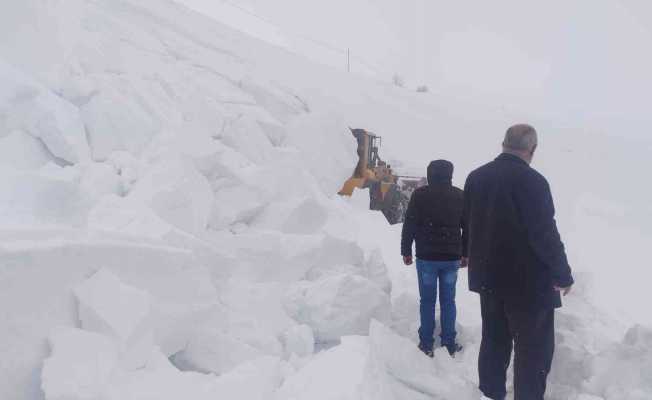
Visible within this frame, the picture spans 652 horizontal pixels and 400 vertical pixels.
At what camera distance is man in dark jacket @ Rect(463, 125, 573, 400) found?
2.36 metres

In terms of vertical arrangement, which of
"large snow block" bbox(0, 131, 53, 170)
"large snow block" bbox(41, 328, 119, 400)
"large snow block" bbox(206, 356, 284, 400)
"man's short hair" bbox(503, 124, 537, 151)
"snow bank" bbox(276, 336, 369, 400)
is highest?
"man's short hair" bbox(503, 124, 537, 151)

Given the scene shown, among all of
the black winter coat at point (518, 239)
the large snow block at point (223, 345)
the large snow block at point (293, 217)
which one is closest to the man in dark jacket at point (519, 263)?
the black winter coat at point (518, 239)

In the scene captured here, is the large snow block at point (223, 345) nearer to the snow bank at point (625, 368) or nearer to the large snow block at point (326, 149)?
the snow bank at point (625, 368)

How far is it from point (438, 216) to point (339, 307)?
0.86 metres

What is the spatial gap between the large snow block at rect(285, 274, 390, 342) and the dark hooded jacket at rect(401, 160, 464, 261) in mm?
428

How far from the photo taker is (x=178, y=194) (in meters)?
4.06

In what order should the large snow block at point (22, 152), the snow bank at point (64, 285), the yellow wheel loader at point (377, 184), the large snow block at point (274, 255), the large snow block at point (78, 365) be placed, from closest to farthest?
the large snow block at point (78, 365) < the snow bank at point (64, 285) < the large snow block at point (274, 255) < the large snow block at point (22, 152) < the yellow wheel loader at point (377, 184)

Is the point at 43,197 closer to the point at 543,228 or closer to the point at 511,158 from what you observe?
the point at 511,158

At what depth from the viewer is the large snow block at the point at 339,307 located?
10.5ft

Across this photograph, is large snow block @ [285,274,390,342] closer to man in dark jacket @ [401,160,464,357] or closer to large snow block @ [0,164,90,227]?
man in dark jacket @ [401,160,464,357]

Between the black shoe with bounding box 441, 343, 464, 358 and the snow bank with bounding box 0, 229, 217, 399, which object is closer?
the snow bank with bounding box 0, 229, 217, 399

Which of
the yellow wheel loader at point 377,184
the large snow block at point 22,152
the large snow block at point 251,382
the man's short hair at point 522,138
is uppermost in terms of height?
the man's short hair at point 522,138

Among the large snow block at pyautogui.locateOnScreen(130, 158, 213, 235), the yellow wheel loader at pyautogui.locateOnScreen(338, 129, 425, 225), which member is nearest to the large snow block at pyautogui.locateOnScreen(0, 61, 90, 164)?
the large snow block at pyautogui.locateOnScreen(130, 158, 213, 235)

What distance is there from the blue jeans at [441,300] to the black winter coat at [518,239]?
675 millimetres
